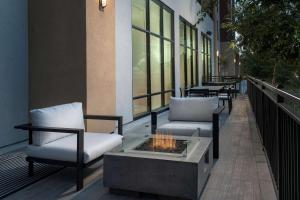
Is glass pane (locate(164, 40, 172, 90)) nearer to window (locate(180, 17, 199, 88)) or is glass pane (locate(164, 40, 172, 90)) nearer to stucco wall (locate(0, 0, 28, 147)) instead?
window (locate(180, 17, 199, 88))

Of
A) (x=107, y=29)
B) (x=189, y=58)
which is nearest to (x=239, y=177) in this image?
(x=107, y=29)

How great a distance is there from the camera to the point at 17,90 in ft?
16.6

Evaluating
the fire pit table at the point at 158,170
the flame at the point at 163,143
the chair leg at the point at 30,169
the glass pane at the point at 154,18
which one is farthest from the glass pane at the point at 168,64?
the fire pit table at the point at 158,170

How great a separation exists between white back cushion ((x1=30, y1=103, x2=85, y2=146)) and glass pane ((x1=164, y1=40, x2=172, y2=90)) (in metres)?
6.50

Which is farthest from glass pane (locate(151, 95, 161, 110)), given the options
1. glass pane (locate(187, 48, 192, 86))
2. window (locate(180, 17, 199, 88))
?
glass pane (locate(187, 48, 192, 86))

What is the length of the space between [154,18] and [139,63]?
1.86m

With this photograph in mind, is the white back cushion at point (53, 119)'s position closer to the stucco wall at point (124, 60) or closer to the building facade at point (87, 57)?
the building facade at point (87, 57)

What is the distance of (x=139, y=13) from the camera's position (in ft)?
26.0

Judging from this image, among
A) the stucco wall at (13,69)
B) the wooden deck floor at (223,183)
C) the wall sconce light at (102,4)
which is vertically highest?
the wall sconce light at (102,4)

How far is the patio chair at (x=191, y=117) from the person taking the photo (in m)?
4.57

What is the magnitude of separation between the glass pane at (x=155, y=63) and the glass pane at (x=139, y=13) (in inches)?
28.4

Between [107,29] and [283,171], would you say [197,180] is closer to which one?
[283,171]

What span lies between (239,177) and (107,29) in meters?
3.30

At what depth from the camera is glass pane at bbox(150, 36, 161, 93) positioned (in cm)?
884
